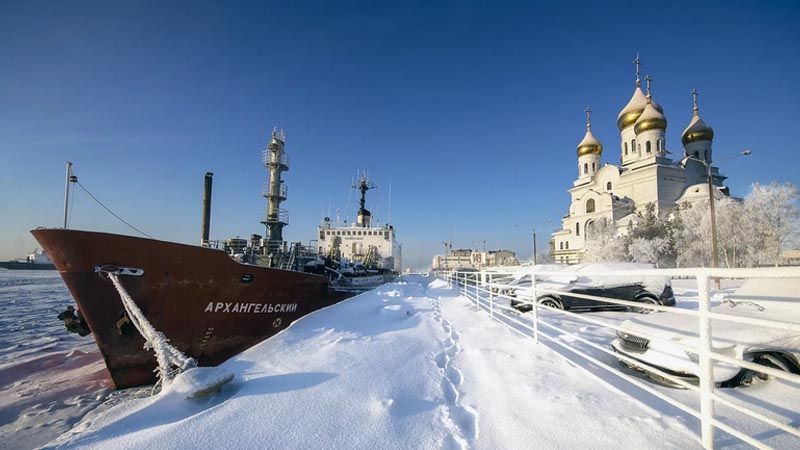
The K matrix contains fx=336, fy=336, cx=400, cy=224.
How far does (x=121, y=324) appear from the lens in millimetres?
6352

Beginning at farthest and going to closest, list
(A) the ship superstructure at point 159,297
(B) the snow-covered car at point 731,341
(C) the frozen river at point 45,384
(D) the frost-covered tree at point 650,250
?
(D) the frost-covered tree at point 650,250, (A) the ship superstructure at point 159,297, (C) the frozen river at point 45,384, (B) the snow-covered car at point 731,341

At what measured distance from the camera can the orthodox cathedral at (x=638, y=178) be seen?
137 feet

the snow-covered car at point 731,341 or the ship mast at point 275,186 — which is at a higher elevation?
the ship mast at point 275,186

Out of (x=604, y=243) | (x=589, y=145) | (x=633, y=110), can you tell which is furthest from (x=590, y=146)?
(x=604, y=243)

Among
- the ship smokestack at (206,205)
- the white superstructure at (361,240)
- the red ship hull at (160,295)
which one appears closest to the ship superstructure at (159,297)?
the red ship hull at (160,295)

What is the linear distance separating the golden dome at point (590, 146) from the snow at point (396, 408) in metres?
58.4

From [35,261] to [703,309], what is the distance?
431 ft

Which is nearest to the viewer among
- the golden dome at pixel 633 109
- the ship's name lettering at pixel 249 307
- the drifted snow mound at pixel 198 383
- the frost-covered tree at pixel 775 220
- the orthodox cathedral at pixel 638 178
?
the drifted snow mound at pixel 198 383

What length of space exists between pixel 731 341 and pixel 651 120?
5523 centimetres

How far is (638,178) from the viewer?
144 ft

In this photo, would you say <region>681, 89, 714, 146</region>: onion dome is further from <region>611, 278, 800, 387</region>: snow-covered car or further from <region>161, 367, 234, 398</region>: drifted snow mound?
<region>161, 367, 234, 398</region>: drifted snow mound

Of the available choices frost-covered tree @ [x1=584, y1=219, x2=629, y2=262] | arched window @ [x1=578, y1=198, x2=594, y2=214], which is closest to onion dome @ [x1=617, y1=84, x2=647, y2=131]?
arched window @ [x1=578, y1=198, x2=594, y2=214]

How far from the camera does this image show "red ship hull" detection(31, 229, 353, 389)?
6012 millimetres

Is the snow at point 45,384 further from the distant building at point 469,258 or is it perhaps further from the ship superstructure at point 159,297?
the distant building at point 469,258
